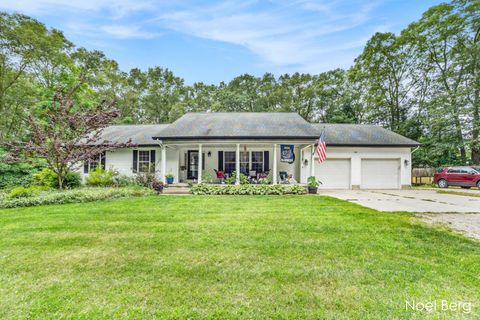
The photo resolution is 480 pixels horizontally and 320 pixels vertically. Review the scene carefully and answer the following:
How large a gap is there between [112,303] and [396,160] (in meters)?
16.3

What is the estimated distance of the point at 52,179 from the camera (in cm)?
1088

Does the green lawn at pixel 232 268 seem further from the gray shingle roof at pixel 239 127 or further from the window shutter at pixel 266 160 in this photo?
the window shutter at pixel 266 160

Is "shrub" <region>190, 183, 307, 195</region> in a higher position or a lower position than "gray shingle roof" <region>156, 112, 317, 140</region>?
lower

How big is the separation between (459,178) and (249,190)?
1369 cm

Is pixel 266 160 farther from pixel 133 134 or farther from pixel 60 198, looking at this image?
pixel 60 198

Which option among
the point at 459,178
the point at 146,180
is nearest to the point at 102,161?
the point at 146,180

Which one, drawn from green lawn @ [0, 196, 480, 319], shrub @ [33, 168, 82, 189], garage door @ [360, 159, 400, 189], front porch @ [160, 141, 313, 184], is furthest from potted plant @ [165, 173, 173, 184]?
garage door @ [360, 159, 400, 189]

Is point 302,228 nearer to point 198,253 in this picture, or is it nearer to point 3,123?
point 198,253

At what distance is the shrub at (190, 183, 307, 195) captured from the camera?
10438mm

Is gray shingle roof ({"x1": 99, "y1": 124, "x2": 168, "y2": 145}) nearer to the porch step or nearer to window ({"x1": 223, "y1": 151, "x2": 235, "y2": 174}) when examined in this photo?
the porch step

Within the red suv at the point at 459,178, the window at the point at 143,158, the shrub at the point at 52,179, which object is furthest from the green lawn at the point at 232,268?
the red suv at the point at 459,178

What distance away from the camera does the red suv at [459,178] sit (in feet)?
44.5

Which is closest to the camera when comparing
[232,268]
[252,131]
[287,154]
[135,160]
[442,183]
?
[232,268]

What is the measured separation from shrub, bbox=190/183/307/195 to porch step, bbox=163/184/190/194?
0.57 meters
